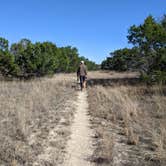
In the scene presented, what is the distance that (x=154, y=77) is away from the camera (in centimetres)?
2070

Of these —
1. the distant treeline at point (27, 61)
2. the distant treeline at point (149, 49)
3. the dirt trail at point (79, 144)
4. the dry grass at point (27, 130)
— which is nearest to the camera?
the dirt trail at point (79, 144)

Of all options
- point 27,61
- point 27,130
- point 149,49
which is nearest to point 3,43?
point 27,61

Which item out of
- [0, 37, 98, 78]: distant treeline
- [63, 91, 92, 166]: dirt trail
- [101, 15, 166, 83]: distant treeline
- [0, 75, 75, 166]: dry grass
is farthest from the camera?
[0, 37, 98, 78]: distant treeline

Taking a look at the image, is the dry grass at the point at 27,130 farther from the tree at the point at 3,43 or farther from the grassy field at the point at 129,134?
the tree at the point at 3,43

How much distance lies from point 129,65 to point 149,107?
543 inches

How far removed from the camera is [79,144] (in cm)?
734

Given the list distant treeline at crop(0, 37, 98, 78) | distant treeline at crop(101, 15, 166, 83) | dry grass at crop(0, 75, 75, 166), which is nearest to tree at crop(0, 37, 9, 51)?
distant treeline at crop(0, 37, 98, 78)

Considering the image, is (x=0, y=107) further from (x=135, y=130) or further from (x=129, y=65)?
(x=129, y=65)

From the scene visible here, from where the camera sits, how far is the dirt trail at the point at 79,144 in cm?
625

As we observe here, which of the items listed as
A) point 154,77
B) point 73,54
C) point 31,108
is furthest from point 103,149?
point 73,54

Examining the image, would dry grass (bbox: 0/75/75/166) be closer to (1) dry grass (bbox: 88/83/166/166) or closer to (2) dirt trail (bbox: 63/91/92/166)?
(2) dirt trail (bbox: 63/91/92/166)

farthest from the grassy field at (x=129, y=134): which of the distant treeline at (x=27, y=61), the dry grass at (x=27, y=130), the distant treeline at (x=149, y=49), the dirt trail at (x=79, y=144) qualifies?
the distant treeline at (x=27, y=61)

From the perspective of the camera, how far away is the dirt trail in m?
6.25

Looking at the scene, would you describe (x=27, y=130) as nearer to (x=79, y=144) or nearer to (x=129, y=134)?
(x=79, y=144)
